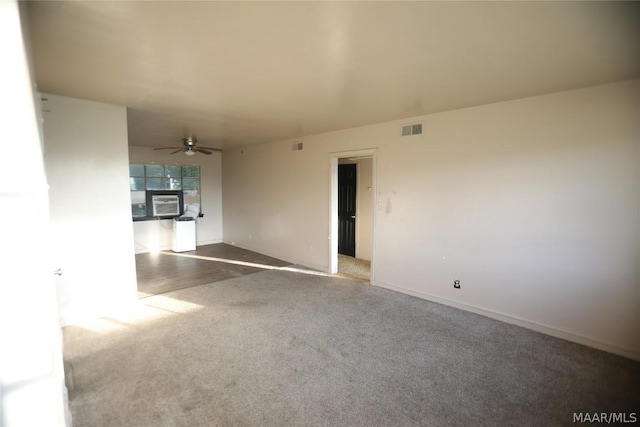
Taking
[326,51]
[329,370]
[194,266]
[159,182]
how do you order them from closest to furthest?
[326,51] < [329,370] < [194,266] < [159,182]

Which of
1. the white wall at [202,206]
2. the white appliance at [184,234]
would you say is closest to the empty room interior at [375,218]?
the white wall at [202,206]

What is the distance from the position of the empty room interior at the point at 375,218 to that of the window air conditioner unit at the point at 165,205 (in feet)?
8.80

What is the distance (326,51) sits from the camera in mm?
2139

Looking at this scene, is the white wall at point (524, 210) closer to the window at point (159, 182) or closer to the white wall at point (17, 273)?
the white wall at point (17, 273)

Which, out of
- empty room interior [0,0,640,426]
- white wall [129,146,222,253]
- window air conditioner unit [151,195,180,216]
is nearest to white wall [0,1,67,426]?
empty room interior [0,0,640,426]

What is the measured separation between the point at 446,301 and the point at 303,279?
87.2 inches

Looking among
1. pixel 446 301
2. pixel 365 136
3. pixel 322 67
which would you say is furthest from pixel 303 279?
pixel 322 67

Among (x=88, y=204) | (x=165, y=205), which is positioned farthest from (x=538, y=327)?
(x=165, y=205)

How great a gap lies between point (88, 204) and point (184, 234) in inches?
151

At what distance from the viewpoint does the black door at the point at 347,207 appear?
6.59 m

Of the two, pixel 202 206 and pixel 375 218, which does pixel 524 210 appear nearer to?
pixel 375 218

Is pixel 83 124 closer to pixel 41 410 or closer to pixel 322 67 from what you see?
pixel 322 67

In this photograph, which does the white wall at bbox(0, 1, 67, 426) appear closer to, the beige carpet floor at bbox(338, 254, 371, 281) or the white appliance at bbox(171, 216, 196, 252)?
the beige carpet floor at bbox(338, 254, 371, 281)

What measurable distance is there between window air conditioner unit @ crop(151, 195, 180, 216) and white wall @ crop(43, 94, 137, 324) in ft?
12.8
